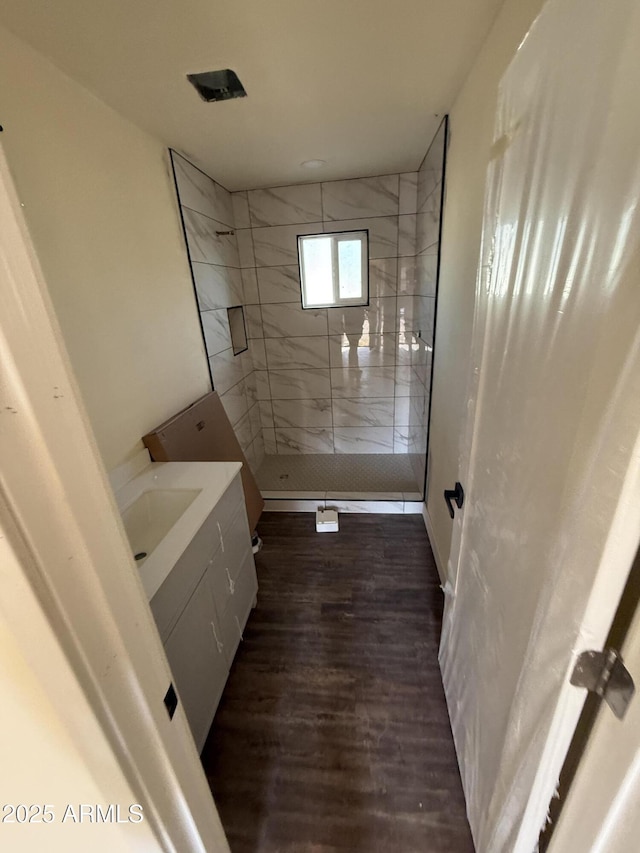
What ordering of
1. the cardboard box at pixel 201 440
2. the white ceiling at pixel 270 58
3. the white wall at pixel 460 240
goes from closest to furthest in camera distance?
the white ceiling at pixel 270 58 < the white wall at pixel 460 240 < the cardboard box at pixel 201 440

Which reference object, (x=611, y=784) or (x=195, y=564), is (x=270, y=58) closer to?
(x=195, y=564)

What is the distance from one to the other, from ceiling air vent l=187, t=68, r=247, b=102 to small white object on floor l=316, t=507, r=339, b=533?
2.35 meters

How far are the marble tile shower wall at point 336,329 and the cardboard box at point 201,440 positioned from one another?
3.59 feet

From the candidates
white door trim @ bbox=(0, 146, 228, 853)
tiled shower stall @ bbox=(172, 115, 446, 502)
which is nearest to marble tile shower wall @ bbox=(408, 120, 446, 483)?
tiled shower stall @ bbox=(172, 115, 446, 502)

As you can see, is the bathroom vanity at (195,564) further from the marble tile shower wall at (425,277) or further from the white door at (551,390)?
the marble tile shower wall at (425,277)

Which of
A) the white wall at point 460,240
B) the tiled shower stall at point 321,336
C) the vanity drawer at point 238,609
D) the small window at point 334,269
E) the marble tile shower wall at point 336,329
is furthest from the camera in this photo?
the small window at point 334,269

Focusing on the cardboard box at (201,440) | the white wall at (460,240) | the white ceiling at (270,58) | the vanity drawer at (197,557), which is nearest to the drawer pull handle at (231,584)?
the vanity drawer at (197,557)

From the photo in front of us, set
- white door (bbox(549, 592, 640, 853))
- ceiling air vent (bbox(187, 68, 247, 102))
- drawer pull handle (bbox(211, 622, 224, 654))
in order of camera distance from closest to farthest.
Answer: white door (bbox(549, 592, 640, 853)) → ceiling air vent (bbox(187, 68, 247, 102)) → drawer pull handle (bbox(211, 622, 224, 654))

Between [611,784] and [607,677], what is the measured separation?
138 millimetres

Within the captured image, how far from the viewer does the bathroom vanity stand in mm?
1184

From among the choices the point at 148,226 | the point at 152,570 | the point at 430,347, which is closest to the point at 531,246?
the point at 152,570

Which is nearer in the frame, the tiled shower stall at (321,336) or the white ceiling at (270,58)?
the white ceiling at (270,58)

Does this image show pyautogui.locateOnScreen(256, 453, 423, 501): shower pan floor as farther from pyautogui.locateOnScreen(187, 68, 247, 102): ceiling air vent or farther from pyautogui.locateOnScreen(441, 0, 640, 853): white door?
pyautogui.locateOnScreen(187, 68, 247, 102): ceiling air vent

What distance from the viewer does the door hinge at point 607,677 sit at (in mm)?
495
